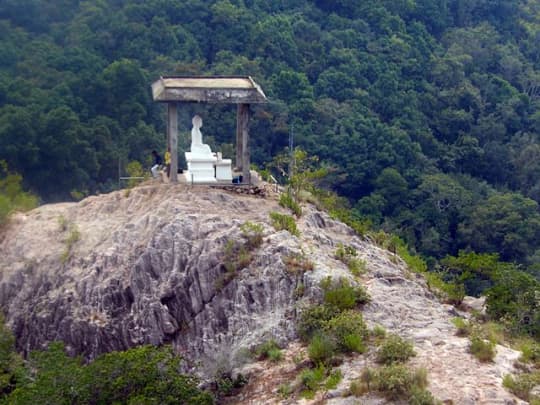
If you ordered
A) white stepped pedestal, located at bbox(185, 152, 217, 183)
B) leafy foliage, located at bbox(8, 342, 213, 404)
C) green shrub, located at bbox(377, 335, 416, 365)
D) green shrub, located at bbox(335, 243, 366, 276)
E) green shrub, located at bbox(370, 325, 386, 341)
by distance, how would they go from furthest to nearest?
white stepped pedestal, located at bbox(185, 152, 217, 183)
green shrub, located at bbox(335, 243, 366, 276)
green shrub, located at bbox(370, 325, 386, 341)
leafy foliage, located at bbox(8, 342, 213, 404)
green shrub, located at bbox(377, 335, 416, 365)

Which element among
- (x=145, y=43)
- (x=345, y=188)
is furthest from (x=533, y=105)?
(x=145, y=43)

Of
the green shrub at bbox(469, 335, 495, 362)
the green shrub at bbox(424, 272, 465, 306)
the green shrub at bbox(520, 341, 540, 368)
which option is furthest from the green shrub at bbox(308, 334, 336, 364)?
the green shrub at bbox(424, 272, 465, 306)

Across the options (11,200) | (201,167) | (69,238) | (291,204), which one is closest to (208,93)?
(201,167)

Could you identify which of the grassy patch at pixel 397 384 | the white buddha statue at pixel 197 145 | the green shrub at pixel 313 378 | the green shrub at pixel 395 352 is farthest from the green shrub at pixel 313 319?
the white buddha statue at pixel 197 145

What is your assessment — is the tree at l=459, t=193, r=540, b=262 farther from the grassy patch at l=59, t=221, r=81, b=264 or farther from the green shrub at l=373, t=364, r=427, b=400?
the green shrub at l=373, t=364, r=427, b=400

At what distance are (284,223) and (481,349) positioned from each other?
4079mm

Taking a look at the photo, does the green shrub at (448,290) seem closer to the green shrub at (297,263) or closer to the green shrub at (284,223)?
→ the green shrub at (284,223)

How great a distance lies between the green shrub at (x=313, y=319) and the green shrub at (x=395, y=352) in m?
1.02

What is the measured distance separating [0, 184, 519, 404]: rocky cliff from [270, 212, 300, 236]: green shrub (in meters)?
0.16

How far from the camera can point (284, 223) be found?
14328 mm

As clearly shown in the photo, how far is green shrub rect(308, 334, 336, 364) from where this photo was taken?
11445 millimetres

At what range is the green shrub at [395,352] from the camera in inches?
436

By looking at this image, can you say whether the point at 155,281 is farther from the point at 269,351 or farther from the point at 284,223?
the point at 269,351

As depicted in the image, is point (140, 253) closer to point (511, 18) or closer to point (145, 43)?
point (145, 43)
